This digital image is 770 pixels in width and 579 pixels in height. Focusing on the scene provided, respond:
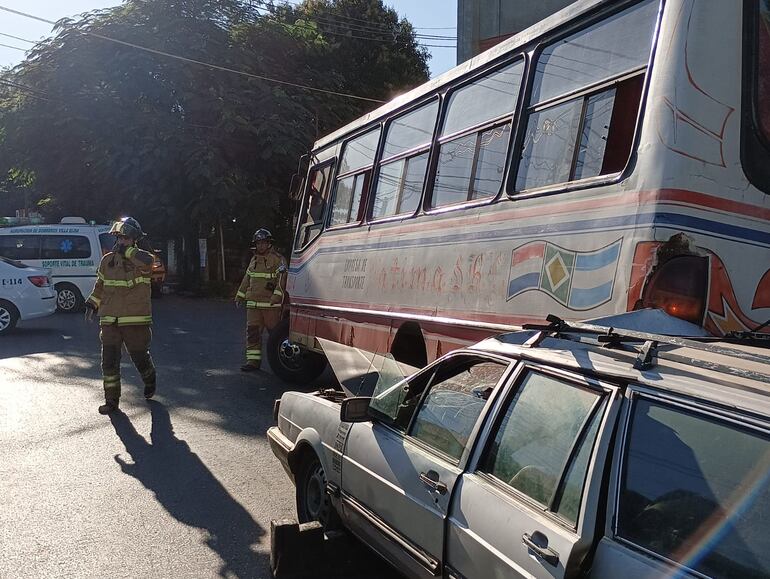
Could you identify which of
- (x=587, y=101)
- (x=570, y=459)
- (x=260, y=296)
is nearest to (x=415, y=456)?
(x=570, y=459)

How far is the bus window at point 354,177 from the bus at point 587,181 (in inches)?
32.1

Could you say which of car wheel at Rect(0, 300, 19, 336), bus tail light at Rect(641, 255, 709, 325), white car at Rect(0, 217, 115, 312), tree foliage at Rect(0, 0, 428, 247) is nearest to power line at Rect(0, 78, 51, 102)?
tree foliage at Rect(0, 0, 428, 247)

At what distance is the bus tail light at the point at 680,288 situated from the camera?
154 inches

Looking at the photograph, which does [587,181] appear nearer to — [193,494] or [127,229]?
[193,494]

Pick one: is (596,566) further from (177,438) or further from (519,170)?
(177,438)

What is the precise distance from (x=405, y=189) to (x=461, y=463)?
13.7 ft

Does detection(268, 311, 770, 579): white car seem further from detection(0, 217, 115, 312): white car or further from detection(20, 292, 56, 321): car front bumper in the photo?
detection(0, 217, 115, 312): white car

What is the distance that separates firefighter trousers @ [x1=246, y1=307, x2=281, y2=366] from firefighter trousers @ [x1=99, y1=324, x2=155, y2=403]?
2360mm

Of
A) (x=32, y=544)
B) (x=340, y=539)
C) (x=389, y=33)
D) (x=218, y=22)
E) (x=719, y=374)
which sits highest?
(x=389, y=33)

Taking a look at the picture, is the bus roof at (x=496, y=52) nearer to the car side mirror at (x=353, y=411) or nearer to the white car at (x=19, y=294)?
the car side mirror at (x=353, y=411)

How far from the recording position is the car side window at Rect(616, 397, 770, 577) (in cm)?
199

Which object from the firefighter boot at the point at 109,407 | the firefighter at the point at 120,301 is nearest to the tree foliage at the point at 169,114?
the firefighter at the point at 120,301

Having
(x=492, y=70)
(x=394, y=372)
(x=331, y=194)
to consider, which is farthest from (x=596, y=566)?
(x=331, y=194)

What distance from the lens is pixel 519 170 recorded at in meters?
5.20
